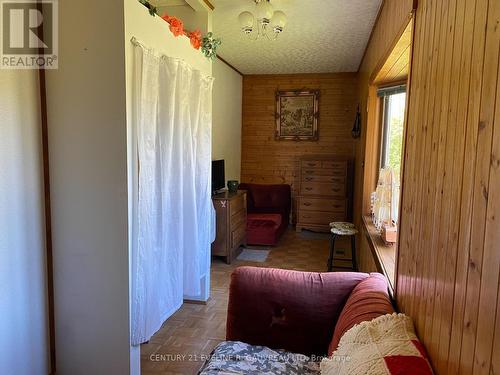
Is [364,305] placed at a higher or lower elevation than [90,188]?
lower

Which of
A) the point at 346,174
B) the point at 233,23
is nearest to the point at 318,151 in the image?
the point at 346,174

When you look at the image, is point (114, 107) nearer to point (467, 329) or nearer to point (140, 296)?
point (140, 296)

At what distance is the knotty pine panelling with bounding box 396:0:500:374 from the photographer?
825 millimetres

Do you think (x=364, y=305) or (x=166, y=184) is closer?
(x=364, y=305)

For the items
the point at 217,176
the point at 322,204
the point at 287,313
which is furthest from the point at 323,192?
the point at 287,313

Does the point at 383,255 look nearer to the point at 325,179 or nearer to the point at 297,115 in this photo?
the point at 325,179

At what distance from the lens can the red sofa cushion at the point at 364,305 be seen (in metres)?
1.54

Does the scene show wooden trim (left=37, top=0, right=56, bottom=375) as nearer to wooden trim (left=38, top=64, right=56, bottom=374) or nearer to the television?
wooden trim (left=38, top=64, right=56, bottom=374)

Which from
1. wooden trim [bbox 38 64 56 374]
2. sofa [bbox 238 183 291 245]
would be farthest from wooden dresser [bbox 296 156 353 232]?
wooden trim [bbox 38 64 56 374]

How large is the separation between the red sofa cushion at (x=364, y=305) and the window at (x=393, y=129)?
4.15ft

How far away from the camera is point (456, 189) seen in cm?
104

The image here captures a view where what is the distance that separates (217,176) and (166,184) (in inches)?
90.0

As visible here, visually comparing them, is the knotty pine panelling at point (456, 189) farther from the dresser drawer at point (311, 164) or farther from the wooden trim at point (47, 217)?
the dresser drawer at point (311, 164)

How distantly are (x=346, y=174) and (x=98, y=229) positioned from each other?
4.36 m
